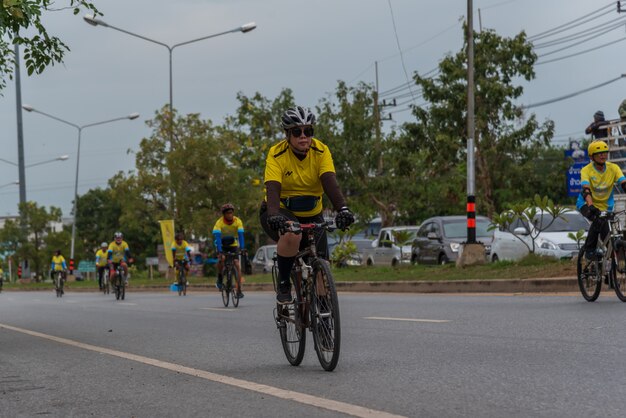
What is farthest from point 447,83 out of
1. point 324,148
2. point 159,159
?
point 324,148

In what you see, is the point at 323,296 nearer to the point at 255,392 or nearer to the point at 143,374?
the point at 255,392

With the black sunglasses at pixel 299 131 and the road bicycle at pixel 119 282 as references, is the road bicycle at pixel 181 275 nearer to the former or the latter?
the road bicycle at pixel 119 282

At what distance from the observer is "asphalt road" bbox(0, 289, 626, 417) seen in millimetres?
5914

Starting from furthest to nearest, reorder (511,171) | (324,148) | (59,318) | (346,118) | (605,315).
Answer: (346,118)
(511,171)
(59,318)
(605,315)
(324,148)

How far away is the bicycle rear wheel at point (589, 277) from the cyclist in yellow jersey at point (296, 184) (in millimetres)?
6015

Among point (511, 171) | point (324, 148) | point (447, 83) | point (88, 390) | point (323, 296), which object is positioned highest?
point (447, 83)

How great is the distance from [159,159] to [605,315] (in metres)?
43.7

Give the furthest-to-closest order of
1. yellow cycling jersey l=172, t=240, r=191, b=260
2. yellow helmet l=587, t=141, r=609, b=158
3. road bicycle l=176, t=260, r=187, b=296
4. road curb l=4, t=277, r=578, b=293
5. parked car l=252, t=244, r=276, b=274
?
parked car l=252, t=244, r=276, b=274 < road bicycle l=176, t=260, r=187, b=296 < yellow cycling jersey l=172, t=240, r=191, b=260 < road curb l=4, t=277, r=578, b=293 < yellow helmet l=587, t=141, r=609, b=158

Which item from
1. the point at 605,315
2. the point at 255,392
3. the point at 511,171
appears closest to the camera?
the point at 255,392

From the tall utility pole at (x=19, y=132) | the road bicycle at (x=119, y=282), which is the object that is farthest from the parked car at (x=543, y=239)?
the tall utility pole at (x=19, y=132)

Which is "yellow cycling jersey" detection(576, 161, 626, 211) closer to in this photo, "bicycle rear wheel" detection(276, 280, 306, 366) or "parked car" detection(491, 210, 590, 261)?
"bicycle rear wheel" detection(276, 280, 306, 366)

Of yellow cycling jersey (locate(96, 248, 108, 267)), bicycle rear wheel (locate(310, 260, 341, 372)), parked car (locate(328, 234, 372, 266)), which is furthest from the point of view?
yellow cycling jersey (locate(96, 248, 108, 267))

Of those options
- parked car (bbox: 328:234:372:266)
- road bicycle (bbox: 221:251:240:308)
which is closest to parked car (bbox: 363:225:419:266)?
parked car (bbox: 328:234:372:266)

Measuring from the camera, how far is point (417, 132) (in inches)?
1442
